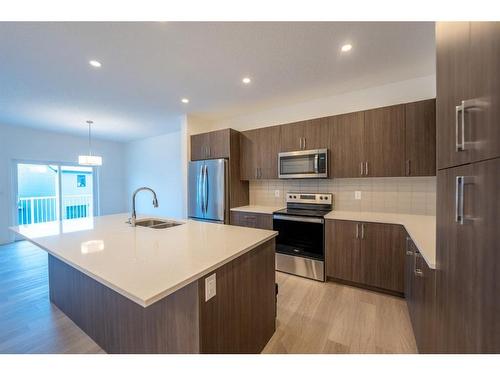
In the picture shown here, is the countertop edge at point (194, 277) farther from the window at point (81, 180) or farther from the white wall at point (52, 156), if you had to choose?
the window at point (81, 180)

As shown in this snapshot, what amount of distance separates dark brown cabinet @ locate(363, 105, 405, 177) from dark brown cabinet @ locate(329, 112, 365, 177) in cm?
7

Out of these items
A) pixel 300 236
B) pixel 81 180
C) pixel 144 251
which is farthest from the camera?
pixel 81 180

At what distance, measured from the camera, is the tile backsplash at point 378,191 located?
252 centimetres

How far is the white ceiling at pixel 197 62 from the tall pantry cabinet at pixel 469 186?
1090 mm

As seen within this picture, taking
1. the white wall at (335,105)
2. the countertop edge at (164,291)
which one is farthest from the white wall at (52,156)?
the countertop edge at (164,291)

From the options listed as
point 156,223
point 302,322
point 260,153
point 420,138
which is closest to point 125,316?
point 156,223

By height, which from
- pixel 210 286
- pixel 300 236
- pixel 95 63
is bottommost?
pixel 300 236

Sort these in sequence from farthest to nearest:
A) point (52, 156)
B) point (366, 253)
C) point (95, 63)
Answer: point (52, 156), point (366, 253), point (95, 63)

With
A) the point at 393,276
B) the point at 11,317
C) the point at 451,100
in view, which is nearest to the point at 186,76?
the point at 451,100

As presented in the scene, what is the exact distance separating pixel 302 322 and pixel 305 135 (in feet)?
7.45

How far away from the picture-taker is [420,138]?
2.27m

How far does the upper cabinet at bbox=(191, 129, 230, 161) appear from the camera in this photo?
3.38 m

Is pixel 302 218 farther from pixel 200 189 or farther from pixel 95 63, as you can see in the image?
pixel 95 63

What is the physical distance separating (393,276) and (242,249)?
6.42ft
